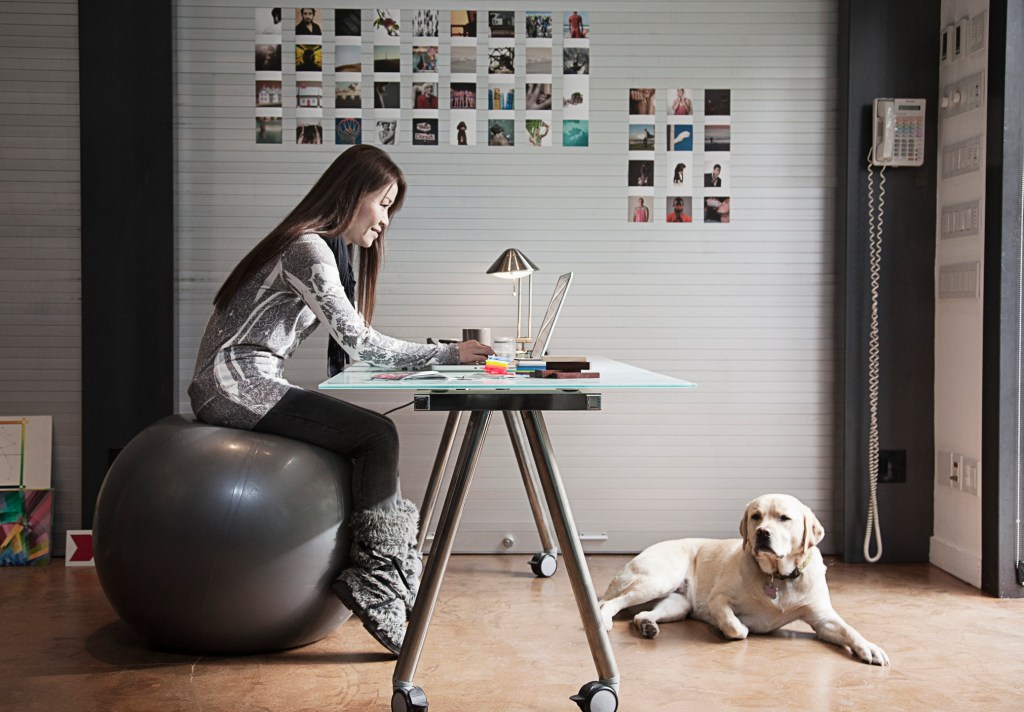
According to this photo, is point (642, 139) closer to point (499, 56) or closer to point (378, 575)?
point (499, 56)

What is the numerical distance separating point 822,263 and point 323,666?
8.87 feet

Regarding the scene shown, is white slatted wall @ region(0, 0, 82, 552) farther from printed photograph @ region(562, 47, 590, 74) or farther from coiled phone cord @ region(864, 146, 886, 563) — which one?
coiled phone cord @ region(864, 146, 886, 563)

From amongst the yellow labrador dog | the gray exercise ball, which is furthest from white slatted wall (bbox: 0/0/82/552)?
the yellow labrador dog

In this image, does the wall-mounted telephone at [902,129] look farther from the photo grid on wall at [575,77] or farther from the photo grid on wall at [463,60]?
the photo grid on wall at [463,60]

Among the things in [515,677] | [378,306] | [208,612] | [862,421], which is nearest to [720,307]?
[862,421]

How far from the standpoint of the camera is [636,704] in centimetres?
254

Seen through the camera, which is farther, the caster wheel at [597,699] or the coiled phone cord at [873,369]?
the coiled phone cord at [873,369]

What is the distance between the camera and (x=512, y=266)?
3779 millimetres

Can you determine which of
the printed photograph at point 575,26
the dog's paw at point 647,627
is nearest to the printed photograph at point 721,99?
the printed photograph at point 575,26

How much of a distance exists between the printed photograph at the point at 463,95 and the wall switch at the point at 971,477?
2456mm

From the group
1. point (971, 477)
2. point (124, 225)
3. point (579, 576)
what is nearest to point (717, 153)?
point (971, 477)

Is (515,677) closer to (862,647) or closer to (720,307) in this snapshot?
(862,647)

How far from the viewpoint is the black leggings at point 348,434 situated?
2861mm

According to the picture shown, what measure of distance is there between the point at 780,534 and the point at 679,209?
173 cm
